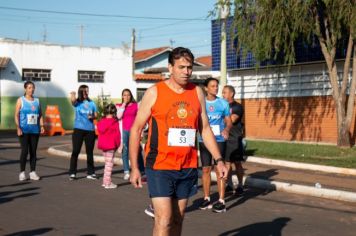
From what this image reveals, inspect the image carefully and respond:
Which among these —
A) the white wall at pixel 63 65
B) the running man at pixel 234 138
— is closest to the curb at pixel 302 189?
the running man at pixel 234 138

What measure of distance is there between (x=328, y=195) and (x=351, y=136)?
29.3ft

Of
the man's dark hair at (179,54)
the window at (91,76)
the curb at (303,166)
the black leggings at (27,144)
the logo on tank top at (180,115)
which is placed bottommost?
the curb at (303,166)

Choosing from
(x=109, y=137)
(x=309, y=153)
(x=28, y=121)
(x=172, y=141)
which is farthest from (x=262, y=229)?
(x=309, y=153)

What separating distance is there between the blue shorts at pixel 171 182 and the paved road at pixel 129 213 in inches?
83.1

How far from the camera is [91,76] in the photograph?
4084 cm

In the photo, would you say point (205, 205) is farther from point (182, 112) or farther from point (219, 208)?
point (182, 112)

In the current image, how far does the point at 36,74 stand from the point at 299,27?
25213mm

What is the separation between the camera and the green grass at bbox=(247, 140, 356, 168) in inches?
579

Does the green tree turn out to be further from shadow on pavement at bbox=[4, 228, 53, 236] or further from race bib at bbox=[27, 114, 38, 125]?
shadow on pavement at bbox=[4, 228, 53, 236]

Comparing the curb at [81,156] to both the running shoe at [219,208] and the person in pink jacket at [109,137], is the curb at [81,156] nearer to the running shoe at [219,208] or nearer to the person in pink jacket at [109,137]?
the person in pink jacket at [109,137]

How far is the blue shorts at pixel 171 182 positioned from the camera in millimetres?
5125

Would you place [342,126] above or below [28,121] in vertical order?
below

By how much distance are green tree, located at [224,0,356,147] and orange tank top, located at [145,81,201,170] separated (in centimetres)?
1099

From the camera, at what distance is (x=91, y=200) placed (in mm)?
9680
